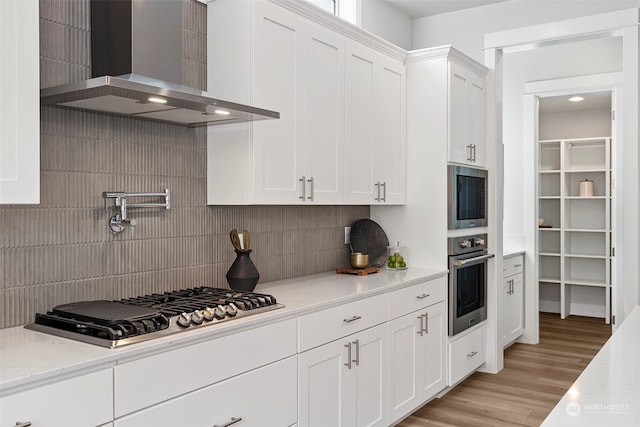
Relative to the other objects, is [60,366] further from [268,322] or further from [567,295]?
[567,295]

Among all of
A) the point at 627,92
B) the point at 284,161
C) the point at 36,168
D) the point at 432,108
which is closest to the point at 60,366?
the point at 36,168

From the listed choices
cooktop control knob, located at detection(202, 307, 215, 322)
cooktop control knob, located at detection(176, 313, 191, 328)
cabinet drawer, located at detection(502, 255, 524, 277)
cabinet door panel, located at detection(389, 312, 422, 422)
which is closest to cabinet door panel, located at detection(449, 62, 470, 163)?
cabinet door panel, located at detection(389, 312, 422, 422)

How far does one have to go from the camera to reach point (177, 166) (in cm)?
266

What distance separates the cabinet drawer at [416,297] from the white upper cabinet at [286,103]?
62 cm

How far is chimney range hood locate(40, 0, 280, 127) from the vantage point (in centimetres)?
→ 200

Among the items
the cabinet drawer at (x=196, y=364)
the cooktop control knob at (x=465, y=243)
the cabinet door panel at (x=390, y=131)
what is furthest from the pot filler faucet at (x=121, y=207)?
the cooktop control knob at (x=465, y=243)

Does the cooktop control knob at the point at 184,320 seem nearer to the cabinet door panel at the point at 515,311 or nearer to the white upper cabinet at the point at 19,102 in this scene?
the white upper cabinet at the point at 19,102

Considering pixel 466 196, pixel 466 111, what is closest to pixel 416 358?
pixel 466 196

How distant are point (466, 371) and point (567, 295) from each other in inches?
133

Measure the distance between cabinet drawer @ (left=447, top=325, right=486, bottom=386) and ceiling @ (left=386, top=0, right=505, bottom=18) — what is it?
252 cm

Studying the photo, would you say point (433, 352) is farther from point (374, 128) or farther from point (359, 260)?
point (374, 128)

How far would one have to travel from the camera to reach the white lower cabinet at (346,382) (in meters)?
2.54

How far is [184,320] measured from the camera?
1.98 meters

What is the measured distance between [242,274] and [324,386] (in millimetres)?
641
